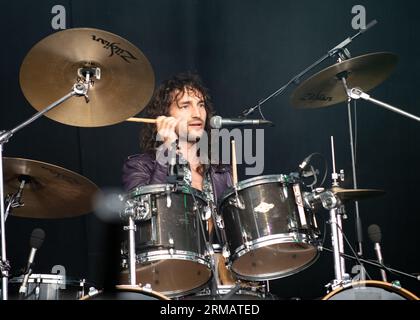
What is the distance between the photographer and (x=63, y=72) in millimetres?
3121

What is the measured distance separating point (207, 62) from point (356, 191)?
1.27 metres

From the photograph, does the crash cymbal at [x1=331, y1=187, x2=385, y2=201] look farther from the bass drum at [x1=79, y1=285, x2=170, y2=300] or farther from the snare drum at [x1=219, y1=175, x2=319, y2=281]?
the bass drum at [x1=79, y1=285, x2=170, y2=300]

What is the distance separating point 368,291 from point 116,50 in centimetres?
142

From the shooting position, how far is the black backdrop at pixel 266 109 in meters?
3.95

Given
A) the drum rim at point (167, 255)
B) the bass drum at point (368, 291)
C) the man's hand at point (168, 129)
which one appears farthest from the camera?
the man's hand at point (168, 129)

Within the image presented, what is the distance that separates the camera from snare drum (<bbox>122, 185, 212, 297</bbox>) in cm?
289

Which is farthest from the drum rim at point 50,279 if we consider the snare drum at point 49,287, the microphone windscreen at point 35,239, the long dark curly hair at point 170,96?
the long dark curly hair at point 170,96

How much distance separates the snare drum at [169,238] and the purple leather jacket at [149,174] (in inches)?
17.8

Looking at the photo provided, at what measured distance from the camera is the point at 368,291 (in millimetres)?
2502

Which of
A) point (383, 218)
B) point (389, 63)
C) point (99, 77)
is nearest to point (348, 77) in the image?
point (389, 63)

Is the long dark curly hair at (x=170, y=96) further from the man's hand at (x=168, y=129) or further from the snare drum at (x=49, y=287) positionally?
the snare drum at (x=49, y=287)

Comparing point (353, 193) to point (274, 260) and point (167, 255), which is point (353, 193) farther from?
point (167, 255)

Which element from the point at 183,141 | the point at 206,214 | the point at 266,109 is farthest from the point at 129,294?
the point at 266,109

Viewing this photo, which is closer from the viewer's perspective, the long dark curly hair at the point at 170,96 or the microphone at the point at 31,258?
the microphone at the point at 31,258
